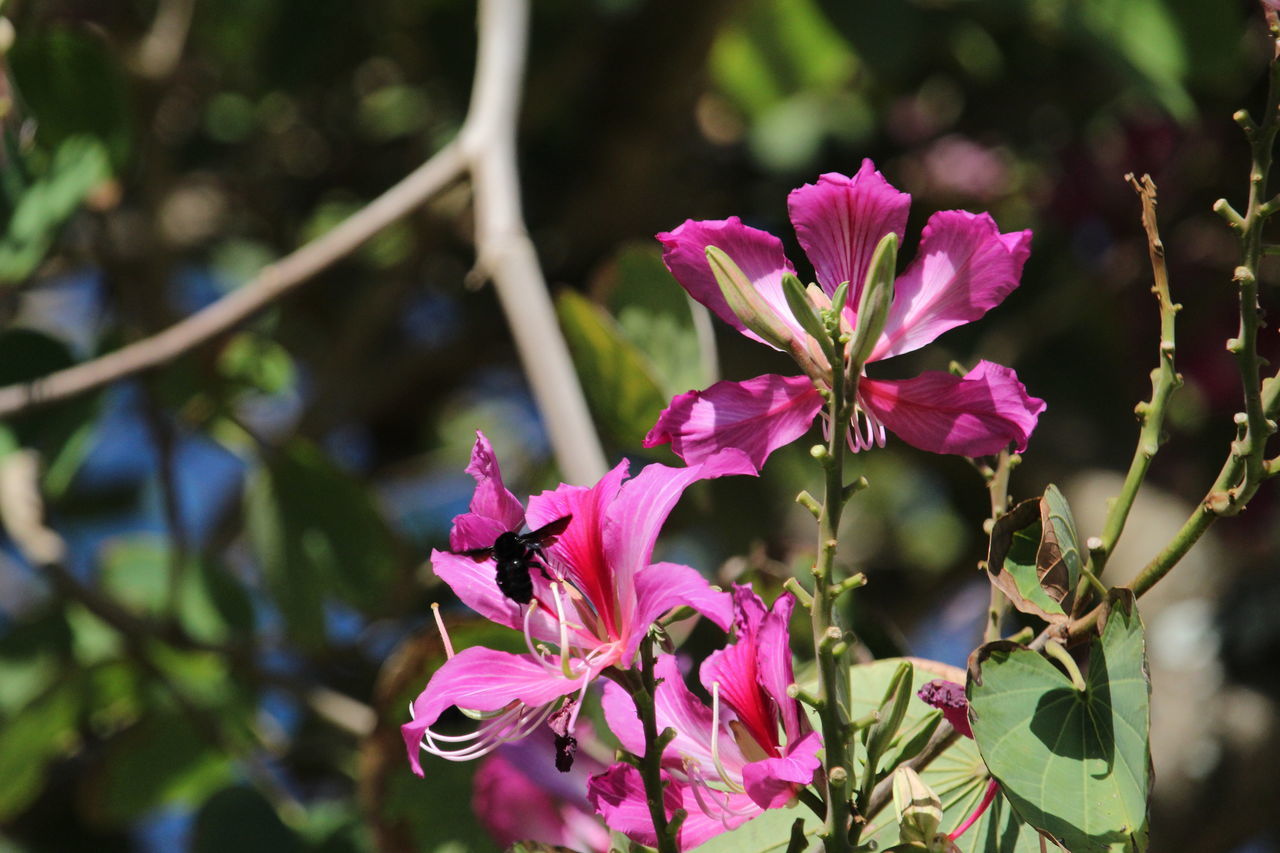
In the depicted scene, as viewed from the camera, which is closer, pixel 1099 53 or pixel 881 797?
pixel 881 797

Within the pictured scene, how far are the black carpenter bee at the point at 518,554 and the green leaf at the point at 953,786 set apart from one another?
16 cm

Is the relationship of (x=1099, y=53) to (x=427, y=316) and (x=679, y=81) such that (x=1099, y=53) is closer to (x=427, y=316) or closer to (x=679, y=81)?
(x=679, y=81)

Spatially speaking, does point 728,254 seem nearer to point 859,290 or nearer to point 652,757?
point 859,290

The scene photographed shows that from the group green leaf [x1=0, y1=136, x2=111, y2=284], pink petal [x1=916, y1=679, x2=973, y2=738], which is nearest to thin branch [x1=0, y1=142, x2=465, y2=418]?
green leaf [x1=0, y1=136, x2=111, y2=284]

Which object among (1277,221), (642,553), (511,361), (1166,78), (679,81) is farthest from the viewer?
(511,361)

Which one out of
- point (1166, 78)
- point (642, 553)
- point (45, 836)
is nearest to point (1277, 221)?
point (1166, 78)

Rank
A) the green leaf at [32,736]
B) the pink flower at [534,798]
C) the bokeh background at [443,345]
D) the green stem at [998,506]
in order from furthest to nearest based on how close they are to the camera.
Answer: the green leaf at [32,736] → the bokeh background at [443,345] → the pink flower at [534,798] → the green stem at [998,506]

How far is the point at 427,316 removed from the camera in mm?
2748

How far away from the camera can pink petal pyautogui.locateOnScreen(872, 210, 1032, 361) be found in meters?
0.54

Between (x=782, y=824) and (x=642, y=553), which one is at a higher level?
(x=642, y=553)

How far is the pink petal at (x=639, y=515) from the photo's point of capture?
54 cm

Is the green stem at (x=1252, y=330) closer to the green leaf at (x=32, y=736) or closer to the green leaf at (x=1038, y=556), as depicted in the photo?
the green leaf at (x=1038, y=556)

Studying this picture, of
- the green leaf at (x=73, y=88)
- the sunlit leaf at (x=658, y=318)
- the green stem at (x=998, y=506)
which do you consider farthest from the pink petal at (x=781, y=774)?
the green leaf at (x=73, y=88)

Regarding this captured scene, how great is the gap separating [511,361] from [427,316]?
1.19ft
